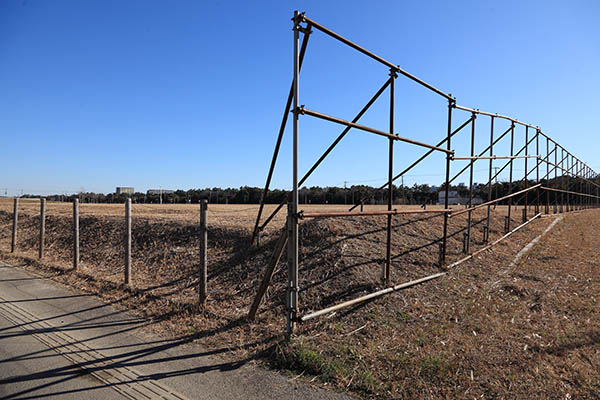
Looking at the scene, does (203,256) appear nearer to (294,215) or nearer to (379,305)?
(294,215)

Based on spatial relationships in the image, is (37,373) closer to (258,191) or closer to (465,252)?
(465,252)

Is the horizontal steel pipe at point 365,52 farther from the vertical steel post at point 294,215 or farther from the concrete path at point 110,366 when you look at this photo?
the concrete path at point 110,366

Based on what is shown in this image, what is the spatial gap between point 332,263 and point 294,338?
2.27m

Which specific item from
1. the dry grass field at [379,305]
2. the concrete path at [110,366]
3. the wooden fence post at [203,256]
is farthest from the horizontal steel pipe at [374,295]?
the wooden fence post at [203,256]

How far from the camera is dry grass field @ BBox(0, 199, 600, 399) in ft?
11.5

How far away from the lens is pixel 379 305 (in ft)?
17.3

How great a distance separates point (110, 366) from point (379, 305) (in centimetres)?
351

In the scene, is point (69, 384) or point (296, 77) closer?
point (69, 384)

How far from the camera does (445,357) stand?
3.77 m

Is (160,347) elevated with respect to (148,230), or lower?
lower

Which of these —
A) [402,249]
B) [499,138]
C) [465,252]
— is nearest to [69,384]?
[402,249]

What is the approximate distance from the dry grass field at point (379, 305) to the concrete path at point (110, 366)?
0.28 meters

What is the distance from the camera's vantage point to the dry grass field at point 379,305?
350 cm

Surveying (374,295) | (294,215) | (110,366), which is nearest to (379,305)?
(374,295)
